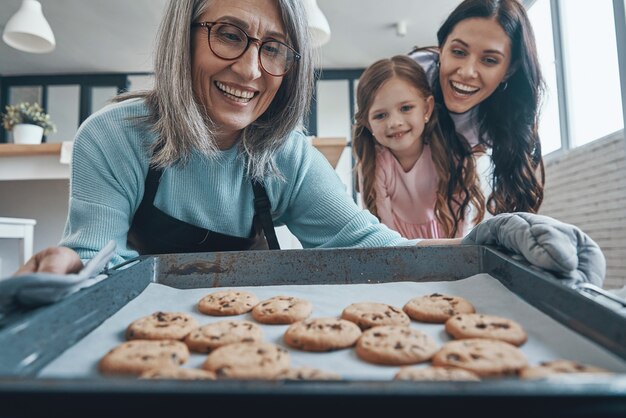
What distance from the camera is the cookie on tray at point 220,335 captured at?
582 millimetres

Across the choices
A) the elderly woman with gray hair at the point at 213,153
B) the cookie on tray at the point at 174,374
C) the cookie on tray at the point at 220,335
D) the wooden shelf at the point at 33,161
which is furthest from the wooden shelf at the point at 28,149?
the cookie on tray at the point at 174,374

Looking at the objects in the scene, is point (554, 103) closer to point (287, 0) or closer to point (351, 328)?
point (287, 0)

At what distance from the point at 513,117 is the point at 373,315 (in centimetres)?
118

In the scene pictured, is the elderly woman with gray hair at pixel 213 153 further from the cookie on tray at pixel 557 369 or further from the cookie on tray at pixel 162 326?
the cookie on tray at pixel 557 369

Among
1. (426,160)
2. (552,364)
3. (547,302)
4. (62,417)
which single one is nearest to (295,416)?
(62,417)

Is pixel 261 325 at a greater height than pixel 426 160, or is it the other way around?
pixel 426 160

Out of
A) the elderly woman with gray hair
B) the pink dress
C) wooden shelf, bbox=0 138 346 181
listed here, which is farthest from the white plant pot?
the pink dress

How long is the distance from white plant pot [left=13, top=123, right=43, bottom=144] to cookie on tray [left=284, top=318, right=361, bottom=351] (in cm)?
303

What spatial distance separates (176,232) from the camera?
3.43 ft

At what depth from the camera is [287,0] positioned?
3.28 ft

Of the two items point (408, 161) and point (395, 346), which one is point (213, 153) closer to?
point (395, 346)

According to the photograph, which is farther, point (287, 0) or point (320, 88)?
point (320, 88)

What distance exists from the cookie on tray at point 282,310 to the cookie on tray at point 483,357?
0.73 feet

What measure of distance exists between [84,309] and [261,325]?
0.25 meters
